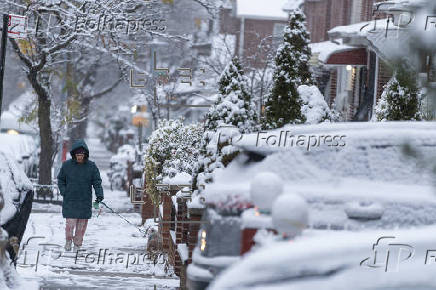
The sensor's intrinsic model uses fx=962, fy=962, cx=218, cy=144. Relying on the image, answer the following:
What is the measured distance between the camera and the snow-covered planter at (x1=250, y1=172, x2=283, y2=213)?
648cm

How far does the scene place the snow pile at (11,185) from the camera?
393 inches

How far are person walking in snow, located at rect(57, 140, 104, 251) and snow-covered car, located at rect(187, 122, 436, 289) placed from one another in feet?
19.8

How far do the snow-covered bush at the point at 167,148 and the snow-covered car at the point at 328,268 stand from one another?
9.87 metres

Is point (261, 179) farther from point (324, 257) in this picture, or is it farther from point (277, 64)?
point (277, 64)

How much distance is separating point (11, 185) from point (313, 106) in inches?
276

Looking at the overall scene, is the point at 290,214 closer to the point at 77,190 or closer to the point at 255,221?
the point at 255,221

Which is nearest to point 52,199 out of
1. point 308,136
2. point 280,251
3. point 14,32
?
point 14,32

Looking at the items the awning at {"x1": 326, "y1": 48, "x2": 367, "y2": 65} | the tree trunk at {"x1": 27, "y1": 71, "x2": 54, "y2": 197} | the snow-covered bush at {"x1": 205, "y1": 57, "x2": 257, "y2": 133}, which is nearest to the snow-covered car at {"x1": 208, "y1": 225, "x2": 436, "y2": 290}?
the snow-covered bush at {"x1": 205, "y1": 57, "x2": 257, "y2": 133}

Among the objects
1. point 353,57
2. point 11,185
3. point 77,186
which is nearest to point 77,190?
point 77,186

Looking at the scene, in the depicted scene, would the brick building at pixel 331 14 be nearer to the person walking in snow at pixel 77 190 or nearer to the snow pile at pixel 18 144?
the snow pile at pixel 18 144

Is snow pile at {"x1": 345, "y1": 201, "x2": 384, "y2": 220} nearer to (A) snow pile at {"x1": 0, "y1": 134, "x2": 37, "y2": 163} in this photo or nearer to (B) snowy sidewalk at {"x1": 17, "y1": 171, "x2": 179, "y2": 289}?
(B) snowy sidewalk at {"x1": 17, "y1": 171, "x2": 179, "y2": 289}

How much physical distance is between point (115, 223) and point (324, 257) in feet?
45.1

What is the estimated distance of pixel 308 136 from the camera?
779 centimetres

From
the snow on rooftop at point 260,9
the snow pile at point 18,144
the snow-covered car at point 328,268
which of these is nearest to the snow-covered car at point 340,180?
the snow-covered car at point 328,268
